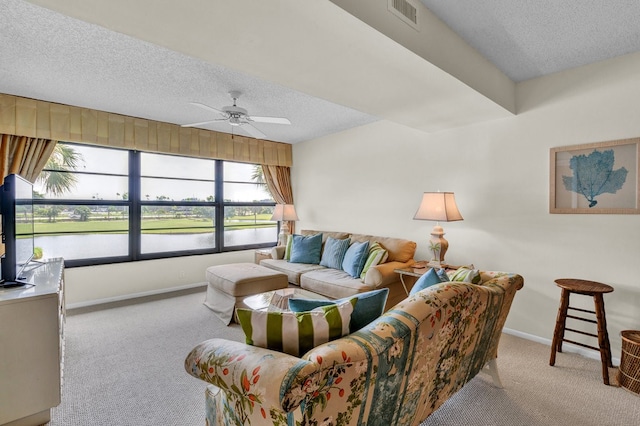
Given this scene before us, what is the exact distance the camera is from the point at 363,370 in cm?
105

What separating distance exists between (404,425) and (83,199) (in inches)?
185

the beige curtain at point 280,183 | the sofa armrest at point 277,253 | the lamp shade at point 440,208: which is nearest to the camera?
the lamp shade at point 440,208

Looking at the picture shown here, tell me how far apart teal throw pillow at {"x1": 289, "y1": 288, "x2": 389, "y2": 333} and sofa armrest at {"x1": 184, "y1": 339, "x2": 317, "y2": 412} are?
33cm

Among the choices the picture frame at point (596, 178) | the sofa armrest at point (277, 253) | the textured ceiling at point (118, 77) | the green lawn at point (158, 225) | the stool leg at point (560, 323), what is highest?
Answer: the textured ceiling at point (118, 77)

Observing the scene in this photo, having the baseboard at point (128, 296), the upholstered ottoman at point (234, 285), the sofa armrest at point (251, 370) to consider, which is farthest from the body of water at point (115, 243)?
→ the sofa armrest at point (251, 370)

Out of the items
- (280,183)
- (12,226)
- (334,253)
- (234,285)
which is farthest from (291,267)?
(12,226)

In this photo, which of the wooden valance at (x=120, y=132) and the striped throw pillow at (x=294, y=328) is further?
the wooden valance at (x=120, y=132)

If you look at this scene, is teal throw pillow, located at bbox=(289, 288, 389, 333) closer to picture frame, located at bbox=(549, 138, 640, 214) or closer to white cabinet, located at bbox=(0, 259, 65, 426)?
white cabinet, located at bbox=(0, 259, 65, 426)

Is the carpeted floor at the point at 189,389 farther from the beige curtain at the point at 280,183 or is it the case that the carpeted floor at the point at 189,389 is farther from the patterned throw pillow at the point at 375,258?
the beige curtain at the point at 280,183

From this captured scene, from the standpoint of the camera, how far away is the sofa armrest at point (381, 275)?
130 inches

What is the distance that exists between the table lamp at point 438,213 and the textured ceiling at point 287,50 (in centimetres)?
85

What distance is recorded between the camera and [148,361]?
253 cm

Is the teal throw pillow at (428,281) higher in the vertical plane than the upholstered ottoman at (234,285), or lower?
higher

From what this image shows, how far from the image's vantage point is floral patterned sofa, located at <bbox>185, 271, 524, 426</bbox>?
0.96m
